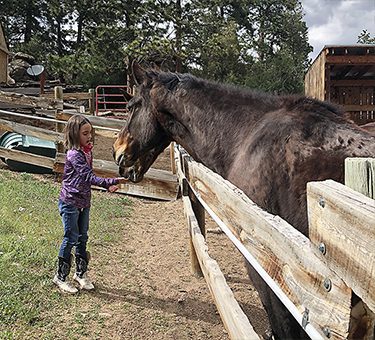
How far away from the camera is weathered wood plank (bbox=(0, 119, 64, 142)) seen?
26.7 ft

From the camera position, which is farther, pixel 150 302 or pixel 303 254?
pixel 150 302

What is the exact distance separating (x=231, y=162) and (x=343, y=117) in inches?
27.8

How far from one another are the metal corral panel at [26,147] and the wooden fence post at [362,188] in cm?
808

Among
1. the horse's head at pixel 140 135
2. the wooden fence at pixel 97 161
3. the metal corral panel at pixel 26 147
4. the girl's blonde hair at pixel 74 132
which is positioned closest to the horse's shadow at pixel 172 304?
the horse's head at pixel 140 135

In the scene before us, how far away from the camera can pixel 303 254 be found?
45.4 inches

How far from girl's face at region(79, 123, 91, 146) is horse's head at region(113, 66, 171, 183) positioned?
0.29 metres

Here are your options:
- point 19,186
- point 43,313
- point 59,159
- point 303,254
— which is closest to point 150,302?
point 43,313

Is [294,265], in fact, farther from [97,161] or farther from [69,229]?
[97,161]

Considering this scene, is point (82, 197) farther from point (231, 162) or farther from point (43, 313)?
point (231, 162)

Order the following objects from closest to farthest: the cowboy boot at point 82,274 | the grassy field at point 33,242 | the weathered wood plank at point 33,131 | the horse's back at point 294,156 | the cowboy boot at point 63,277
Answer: the horse's back at point 294,156
the grassy field at point 33,242
the cowboy boot at point 63,277
the cowboy boot at point 82,274
the weathered wood plank at point 33,131

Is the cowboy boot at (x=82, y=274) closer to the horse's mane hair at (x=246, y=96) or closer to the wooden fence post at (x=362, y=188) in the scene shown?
the horse's mane hair at (x=246, y=96)

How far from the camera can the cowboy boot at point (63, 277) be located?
3.70 m

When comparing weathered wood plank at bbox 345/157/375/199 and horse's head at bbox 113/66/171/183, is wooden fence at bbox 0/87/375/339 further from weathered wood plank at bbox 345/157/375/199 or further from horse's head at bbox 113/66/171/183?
horse's head at bbox 113/66/171/183

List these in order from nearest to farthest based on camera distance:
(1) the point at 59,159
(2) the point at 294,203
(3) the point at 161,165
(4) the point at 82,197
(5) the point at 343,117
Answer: (2) the point at 294,203 → (5) the point at 343,117 → (4) the point at 82,197 → (1) the point at 59,159 → (3) the point at 161,165
